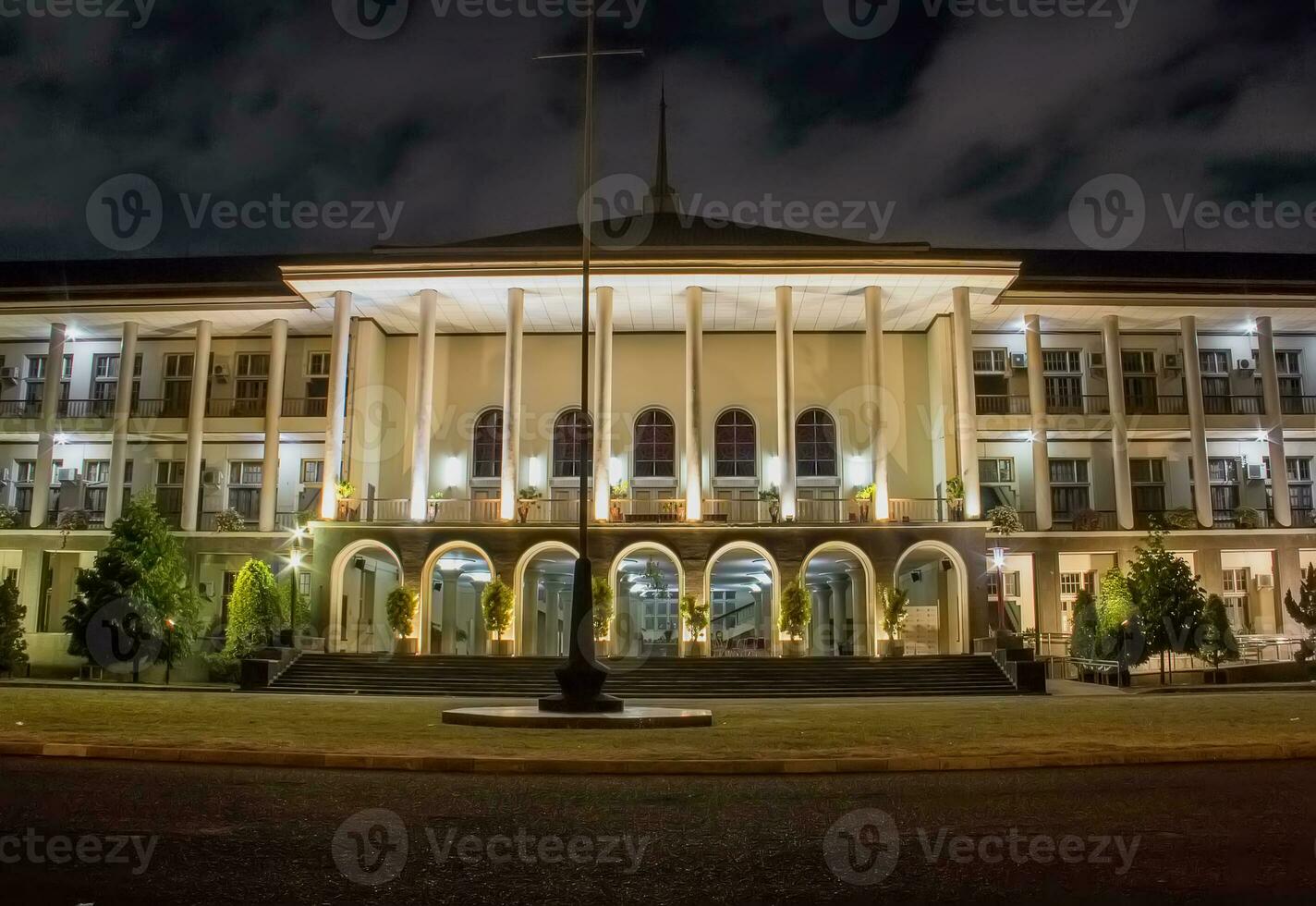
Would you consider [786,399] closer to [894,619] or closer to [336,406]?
[894,619]

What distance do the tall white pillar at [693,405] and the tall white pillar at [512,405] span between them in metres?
4.76

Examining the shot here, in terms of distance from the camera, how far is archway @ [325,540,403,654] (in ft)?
102

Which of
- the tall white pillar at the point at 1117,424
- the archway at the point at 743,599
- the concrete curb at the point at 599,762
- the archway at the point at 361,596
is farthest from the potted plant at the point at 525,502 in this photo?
the concrete curb at the point at 599,762

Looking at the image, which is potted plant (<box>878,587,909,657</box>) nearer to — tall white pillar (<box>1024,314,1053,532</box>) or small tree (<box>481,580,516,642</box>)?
tall white pillar (<box>1024,314,1053,532</box>)

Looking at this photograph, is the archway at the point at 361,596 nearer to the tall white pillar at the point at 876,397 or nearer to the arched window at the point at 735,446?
the arched window at the point at 735,446

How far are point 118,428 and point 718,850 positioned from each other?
34361mm

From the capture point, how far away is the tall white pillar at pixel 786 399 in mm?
31000

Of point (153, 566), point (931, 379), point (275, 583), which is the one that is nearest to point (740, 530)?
point (931, 379)

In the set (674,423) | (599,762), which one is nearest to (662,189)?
(674,423)

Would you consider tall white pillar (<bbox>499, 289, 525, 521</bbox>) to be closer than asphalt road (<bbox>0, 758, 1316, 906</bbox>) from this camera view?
No

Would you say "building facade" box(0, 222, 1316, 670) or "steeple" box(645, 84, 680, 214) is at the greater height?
"steeple" box(645, 84, 680, 214)

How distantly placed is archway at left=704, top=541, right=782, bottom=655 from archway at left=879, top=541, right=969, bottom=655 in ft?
12.4

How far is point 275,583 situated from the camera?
1208 inches

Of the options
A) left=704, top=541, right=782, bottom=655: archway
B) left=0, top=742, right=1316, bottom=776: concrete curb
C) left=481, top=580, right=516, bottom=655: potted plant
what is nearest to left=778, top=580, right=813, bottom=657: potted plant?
left=704, top=541, right=782, bottom=655: archway
